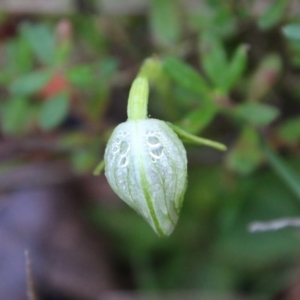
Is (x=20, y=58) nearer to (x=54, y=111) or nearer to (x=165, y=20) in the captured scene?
(x=54, y=111)

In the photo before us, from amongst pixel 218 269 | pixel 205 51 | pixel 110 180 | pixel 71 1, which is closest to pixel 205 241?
pixel 218 269

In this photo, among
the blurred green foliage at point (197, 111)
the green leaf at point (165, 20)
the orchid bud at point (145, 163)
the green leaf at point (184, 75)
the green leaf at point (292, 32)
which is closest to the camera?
the orchid bud at point (145, 163)

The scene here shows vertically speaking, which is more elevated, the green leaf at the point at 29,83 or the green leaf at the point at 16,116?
the green leaf at the point at 29,83

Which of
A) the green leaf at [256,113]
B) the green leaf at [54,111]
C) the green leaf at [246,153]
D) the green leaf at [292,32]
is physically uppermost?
the green leaf at [292,32]

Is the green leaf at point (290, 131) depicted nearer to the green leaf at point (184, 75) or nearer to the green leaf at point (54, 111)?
the green leaf at point (184, 75)

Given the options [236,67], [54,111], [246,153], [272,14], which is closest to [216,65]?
[236,67]

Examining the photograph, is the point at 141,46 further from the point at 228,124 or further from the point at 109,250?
the point at 109,250

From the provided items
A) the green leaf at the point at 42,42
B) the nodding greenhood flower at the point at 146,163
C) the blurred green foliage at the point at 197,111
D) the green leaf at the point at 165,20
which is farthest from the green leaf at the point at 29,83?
the nodding greenhood flower at the point at 146,163

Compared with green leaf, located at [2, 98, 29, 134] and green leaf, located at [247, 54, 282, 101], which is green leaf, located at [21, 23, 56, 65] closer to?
green leaf, located at [2, 98, 29, 134]
